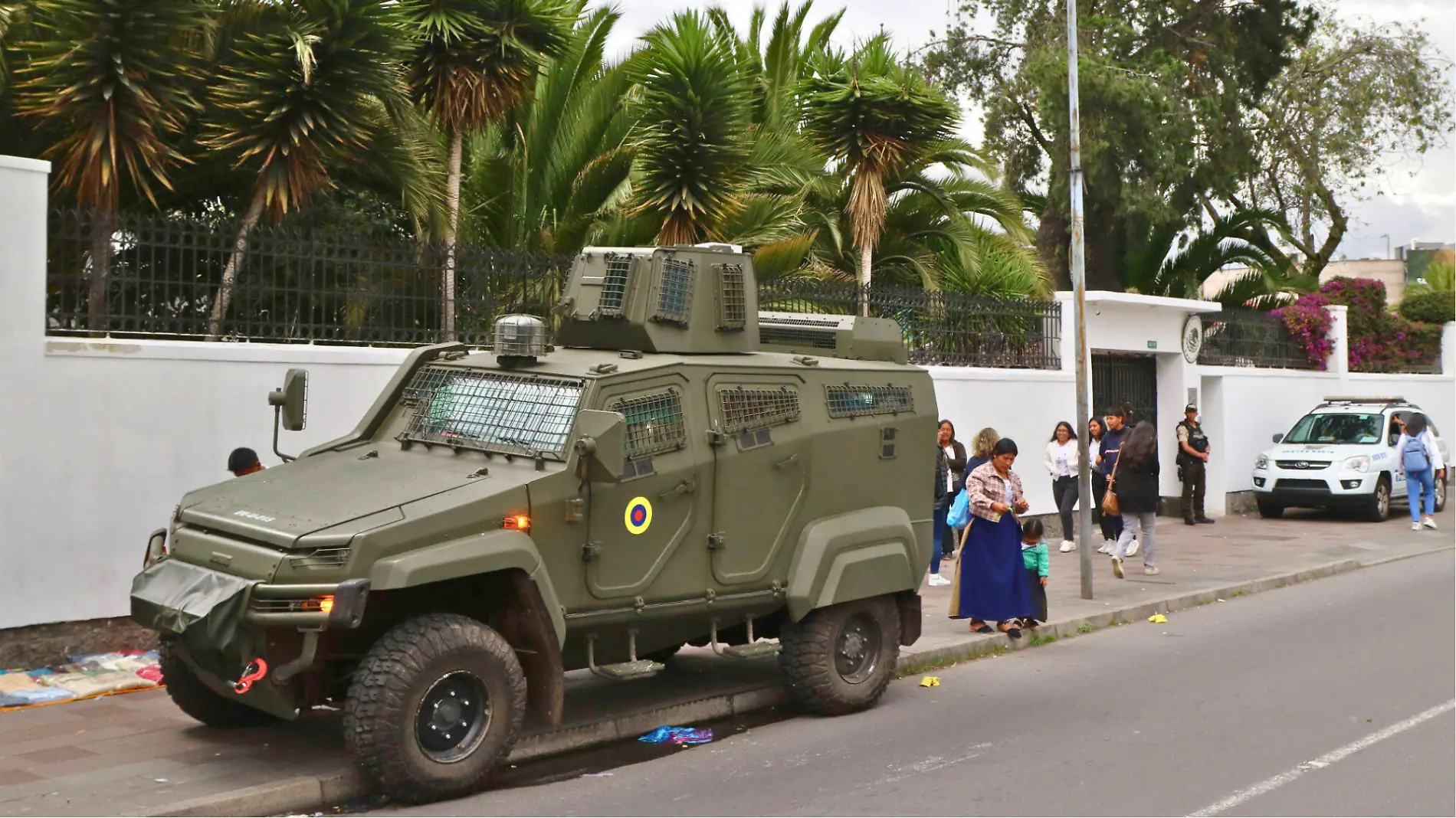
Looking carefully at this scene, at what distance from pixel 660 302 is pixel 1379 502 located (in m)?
16.8

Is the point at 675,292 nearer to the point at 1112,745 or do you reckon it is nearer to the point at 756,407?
the point at 756,407

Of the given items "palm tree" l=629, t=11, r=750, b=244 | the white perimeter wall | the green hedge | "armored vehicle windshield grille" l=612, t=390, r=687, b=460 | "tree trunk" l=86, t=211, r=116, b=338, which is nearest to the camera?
"armored vehicle windshield grille" l=612, t=390, r=687, b=460

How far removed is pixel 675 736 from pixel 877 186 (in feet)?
32.7

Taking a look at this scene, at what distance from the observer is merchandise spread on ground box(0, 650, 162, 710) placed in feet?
28.4

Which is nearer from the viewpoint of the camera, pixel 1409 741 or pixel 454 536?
pixel 454 536

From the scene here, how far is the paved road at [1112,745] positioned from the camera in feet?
22.1

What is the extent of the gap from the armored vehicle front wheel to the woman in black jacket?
9518 mm

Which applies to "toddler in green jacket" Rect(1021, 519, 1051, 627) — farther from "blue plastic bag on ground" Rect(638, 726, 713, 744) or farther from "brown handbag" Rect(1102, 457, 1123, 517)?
"brown handbag" Rect(1102, 457, 1123, 517)

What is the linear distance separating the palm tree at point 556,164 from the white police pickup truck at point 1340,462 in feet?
38.4

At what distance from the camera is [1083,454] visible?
13289mm

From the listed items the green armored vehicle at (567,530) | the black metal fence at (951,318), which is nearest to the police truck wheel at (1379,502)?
the black metal fence at (951,318)

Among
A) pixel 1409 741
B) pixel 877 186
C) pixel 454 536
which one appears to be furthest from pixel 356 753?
pixel 877 186

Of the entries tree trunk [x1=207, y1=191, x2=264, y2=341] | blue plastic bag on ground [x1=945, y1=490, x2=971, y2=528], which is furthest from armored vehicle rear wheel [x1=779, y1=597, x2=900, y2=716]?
tree trunk [x1=207, y1=191, x2=264, y2=341]

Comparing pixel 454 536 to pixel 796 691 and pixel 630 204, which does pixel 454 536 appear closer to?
pixel 796 691
